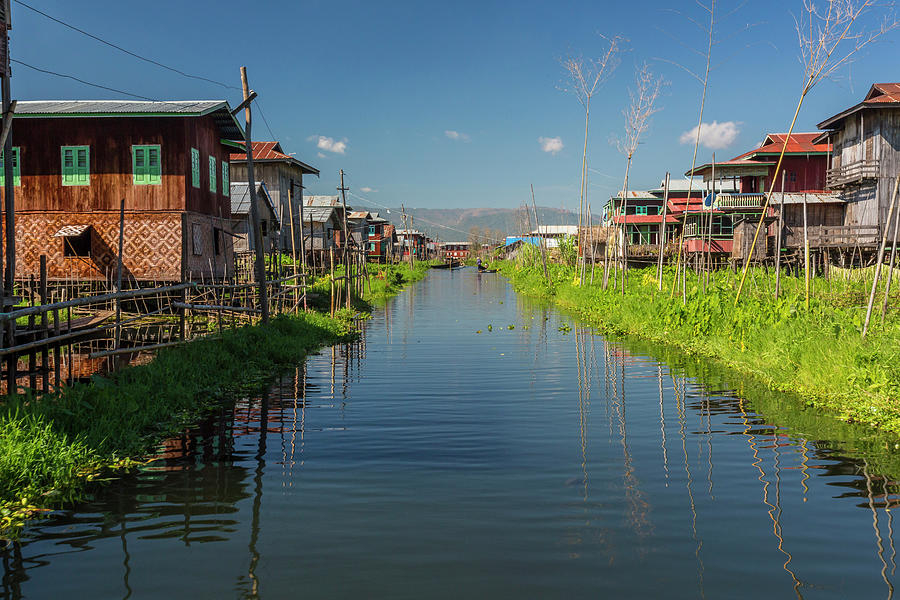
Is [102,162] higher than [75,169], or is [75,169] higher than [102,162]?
[102,162]

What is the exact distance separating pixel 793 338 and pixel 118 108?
76.6 ft

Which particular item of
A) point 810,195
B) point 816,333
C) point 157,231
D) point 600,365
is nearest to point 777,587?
point 816,333

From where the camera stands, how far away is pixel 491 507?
21.6 ft

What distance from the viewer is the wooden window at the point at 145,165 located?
24828mm

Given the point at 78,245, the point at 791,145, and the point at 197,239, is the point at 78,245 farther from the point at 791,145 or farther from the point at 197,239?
the point at 791,145

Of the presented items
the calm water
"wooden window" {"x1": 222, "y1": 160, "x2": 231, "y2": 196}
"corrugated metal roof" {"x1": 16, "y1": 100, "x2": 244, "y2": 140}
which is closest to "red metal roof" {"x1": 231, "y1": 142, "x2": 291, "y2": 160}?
"wooden window" {"x1": 222, "y1": 160, "x2": 231, "y2": 196}

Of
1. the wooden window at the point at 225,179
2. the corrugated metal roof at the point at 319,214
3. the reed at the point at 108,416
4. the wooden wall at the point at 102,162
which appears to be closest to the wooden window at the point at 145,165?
the wooden wall at the point at 102,162

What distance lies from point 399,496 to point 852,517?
424cm

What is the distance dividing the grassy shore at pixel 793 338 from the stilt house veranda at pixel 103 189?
16046 mm

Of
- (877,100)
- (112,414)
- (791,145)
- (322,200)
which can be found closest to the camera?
(112,414)

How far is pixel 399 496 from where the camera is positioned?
22.7 feet

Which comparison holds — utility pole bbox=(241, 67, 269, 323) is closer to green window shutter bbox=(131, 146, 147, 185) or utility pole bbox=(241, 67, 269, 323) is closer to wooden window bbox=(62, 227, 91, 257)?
green window shutter bbox=(131, 146, 147, 185)

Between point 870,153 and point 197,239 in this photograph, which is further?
point 870,153

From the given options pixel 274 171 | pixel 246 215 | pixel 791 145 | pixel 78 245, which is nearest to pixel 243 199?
pixel 246 215
